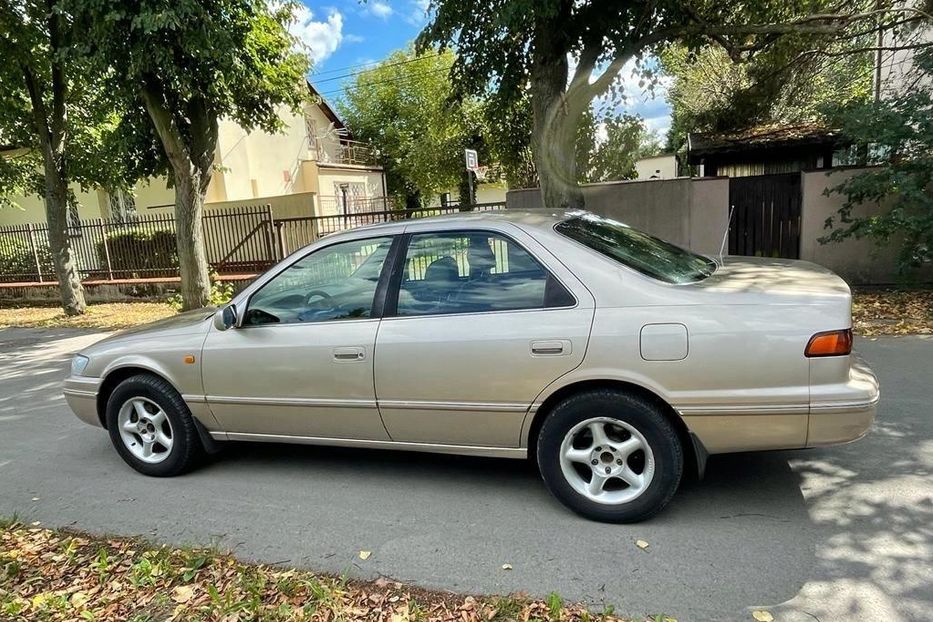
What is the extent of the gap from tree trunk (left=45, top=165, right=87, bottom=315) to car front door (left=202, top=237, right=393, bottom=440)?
1099 centimetres

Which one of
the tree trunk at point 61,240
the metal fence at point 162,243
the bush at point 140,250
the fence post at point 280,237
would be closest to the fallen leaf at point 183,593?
the tree trunk at point 61,240

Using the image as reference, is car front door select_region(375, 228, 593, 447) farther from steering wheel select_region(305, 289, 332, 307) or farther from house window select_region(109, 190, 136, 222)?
house window select_region(109, 190, 136, 222)

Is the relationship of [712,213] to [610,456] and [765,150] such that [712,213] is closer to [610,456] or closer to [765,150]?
[765,150]

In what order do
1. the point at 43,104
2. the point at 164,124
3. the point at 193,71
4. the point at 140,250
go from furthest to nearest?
the point at 140,250, the point at 43,104, the point at 164,124, the point at 193,71

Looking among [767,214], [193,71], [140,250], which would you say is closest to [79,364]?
[193,71]

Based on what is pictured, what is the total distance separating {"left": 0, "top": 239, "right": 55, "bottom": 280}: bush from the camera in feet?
53.3

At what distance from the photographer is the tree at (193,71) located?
7629 millimetres

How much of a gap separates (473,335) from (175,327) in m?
2.29

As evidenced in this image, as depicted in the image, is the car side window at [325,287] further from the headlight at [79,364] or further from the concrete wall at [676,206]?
the concrete wall at [676,206]

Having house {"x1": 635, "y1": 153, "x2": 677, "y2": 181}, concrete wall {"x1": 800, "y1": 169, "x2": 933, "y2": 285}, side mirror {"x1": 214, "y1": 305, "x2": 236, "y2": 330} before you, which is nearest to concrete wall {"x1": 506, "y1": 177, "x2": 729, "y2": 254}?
concrete wall {"x1": 800, "y1": 169, "x2": 933, "y2": 285}

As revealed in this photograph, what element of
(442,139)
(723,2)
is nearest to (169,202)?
(442,139)

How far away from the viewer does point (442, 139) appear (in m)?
28.2

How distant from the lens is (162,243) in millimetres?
15492

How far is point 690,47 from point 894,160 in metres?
3.16
